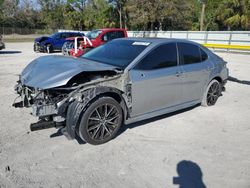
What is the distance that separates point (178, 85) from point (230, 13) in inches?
1611

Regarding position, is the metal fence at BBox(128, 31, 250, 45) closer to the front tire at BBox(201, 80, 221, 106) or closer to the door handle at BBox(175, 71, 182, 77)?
the front tire at BBox(201, 80, 221, 106)

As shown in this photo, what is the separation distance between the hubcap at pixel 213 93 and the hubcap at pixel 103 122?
2.88m

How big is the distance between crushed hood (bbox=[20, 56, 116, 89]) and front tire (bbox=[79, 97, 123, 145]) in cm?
54

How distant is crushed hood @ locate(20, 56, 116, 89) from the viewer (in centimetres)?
417

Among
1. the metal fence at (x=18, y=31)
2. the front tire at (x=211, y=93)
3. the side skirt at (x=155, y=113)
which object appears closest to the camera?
the side skirt at (x=155, y=113)

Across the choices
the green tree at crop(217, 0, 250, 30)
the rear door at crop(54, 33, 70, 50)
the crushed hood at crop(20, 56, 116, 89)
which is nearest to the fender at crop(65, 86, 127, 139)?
the crushed hood at crop(20, 56, 116, 89)

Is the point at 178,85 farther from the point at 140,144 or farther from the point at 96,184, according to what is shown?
the point at 96,184

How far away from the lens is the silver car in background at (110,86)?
419 cm

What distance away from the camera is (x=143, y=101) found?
15.9ft

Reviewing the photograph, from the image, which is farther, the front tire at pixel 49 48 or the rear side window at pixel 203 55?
the front tire at pixel 49 48

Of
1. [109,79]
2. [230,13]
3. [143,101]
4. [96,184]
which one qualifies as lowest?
[96,184]

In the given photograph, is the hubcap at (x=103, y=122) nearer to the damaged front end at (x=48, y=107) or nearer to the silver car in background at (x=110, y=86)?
the silver car in background at (x=110, y=86)

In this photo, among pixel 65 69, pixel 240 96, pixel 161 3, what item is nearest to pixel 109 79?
pixel 65 69

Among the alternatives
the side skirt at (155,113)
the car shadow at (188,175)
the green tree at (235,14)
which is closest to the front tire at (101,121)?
the side skirt at (155,113)
